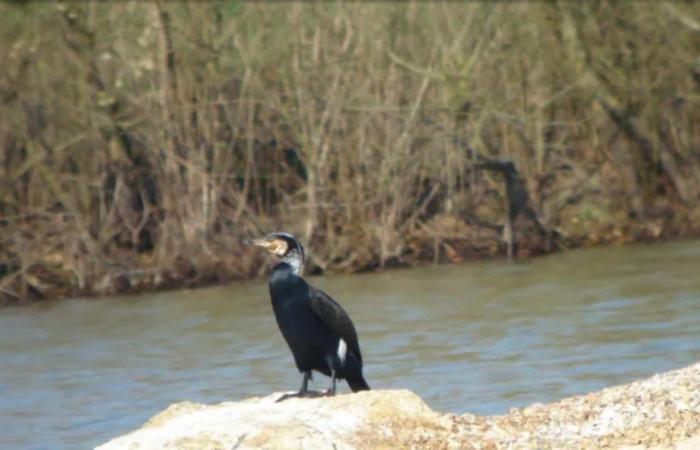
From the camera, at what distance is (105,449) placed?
22.5 feet

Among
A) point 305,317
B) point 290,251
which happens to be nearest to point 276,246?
point 290,251

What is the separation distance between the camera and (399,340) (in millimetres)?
13625

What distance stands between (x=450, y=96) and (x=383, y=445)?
11049 millimetres

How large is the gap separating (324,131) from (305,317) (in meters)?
9.35

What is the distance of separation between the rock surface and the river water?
10.3ft

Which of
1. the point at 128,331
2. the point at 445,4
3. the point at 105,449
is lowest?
the point at 128,331

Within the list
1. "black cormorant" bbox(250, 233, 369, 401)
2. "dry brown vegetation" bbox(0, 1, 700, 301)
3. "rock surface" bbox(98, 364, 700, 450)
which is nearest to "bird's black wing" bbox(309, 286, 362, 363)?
"black cormorant" bbox(250, 233, 369, 401)

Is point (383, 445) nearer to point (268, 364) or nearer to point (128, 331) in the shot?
point (268, 364)

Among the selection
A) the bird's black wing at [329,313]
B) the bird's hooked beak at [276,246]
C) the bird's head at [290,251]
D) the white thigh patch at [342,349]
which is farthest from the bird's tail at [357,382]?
the bird's hooked beak at [276,246]

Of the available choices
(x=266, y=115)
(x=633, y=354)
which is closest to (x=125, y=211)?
(x=266, y=115)

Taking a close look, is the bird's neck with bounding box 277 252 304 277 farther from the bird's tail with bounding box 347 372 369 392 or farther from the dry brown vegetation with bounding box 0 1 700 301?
the dry brown vegetation with bounding box 0 1 700 301

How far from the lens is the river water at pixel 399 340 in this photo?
11281 mm

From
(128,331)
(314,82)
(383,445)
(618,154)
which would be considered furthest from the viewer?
(618,154)

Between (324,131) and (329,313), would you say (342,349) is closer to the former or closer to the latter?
(329,313)
